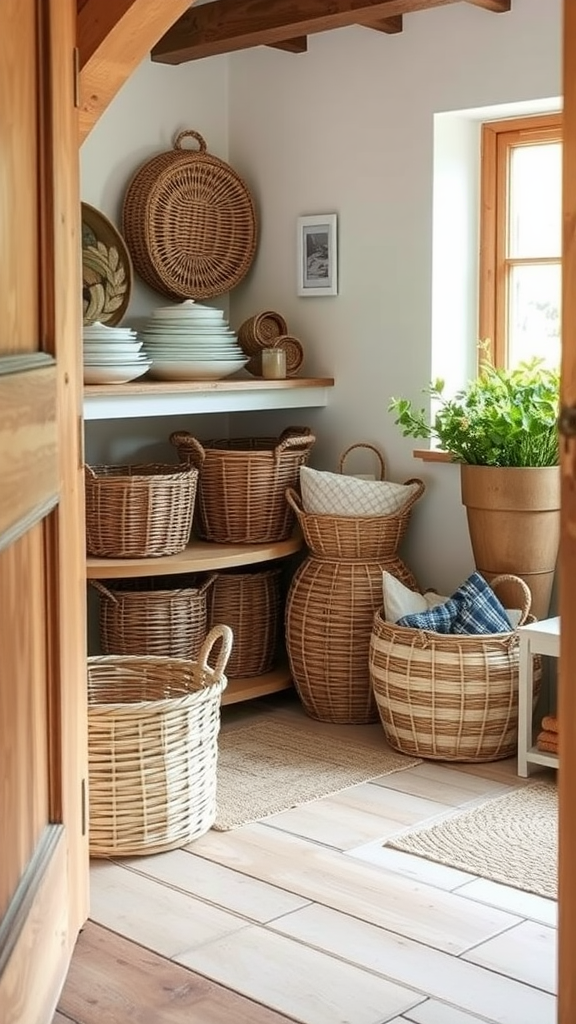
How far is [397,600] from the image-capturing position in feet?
13.2

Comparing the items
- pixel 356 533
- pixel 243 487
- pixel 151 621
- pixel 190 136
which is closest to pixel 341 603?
pixel 356 533

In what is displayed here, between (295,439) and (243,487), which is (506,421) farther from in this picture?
(243,487)

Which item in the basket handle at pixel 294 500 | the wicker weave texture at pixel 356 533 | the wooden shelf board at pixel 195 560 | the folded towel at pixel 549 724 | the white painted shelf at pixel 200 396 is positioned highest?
the white painted shelf at pixel 200 396

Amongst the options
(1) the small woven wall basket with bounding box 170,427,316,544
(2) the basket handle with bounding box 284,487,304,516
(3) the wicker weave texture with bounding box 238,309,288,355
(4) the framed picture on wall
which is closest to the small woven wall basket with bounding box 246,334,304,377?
(3) the wicker weave texture with bounding box 238,309,288,355

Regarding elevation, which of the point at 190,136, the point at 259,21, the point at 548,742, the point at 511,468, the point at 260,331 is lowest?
the point at 548,742

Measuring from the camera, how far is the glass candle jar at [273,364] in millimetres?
4426

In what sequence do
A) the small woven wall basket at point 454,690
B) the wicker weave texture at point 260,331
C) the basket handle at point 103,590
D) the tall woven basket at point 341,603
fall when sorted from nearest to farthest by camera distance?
the small woven wall basket at point 454,690 < the basket handle at point 103,590 < the tall woven basket at point 341,603 < the wicker weave texture at point 260,331

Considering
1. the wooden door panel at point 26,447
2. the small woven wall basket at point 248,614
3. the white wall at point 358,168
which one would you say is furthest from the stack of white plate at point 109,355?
the wooden door panel at point 26,447

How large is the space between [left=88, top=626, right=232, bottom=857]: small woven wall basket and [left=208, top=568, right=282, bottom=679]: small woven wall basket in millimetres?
1077

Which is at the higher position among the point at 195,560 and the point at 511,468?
the point at 511,468

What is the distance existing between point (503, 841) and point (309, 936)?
2.31 feet

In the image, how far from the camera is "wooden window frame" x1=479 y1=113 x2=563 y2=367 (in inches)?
169

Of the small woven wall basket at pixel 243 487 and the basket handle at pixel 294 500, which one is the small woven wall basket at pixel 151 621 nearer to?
the small woven wall basket at pixel 243 487

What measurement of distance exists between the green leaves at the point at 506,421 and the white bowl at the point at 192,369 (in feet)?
2.24
